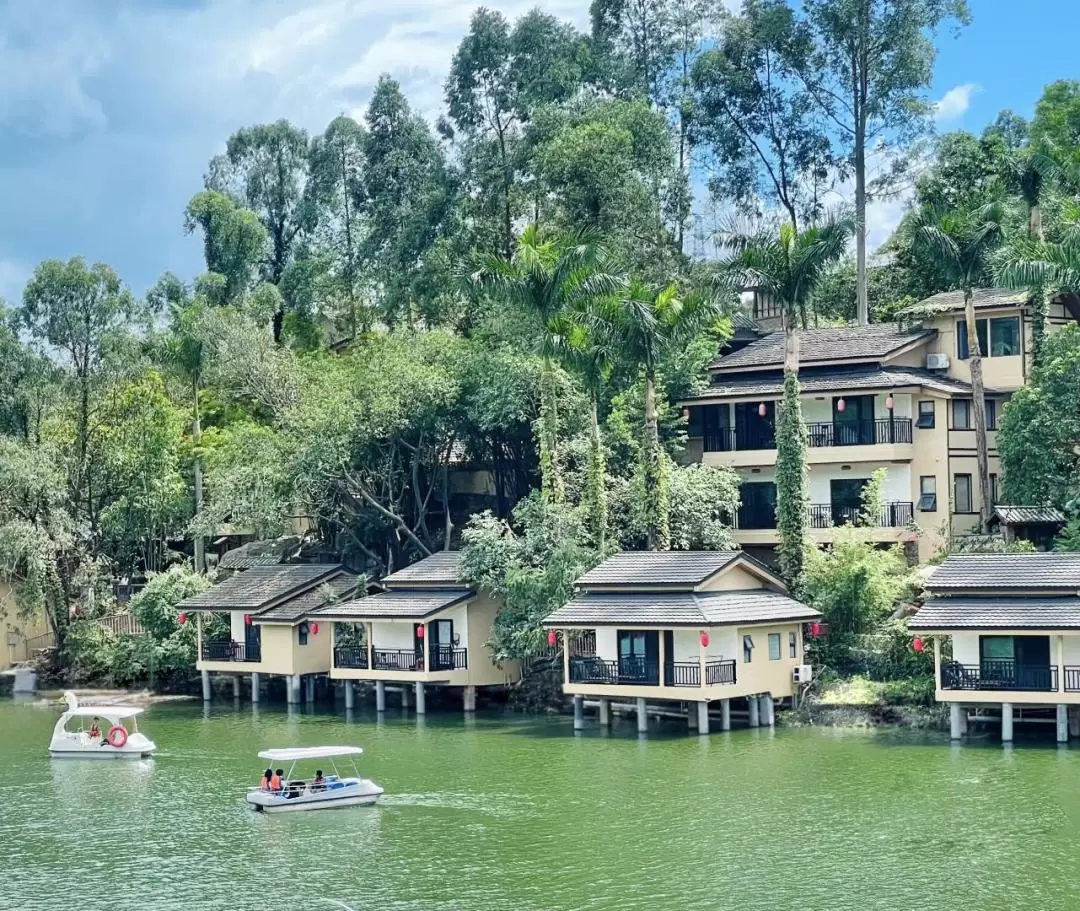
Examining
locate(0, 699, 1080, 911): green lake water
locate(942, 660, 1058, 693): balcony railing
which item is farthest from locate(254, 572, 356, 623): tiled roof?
locate(942, 660, 1058, 693): balcony railing

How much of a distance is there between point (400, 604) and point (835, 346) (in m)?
20.3

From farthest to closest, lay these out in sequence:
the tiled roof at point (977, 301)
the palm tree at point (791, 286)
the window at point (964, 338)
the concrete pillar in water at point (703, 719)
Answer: the window at point (964, 338)
the tiled roof at point (977, 301)
the palm tree at point (791, 286)
the concrete pillar in water at point (703, 719)

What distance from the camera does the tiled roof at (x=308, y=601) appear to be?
6153 centimetres

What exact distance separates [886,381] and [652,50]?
2971cm

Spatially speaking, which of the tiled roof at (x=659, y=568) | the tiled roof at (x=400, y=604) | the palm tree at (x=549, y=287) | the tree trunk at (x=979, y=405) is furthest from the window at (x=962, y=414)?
the tiled roof at (x=400, y=604)

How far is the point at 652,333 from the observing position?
55844mm

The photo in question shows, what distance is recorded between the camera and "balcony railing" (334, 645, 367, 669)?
5897 centimetres

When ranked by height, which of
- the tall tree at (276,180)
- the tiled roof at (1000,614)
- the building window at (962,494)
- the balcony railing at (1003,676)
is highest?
the tall tree at (276,180)

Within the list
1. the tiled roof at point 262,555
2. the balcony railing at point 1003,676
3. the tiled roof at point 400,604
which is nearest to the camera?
the balcony railing at point 1003,676

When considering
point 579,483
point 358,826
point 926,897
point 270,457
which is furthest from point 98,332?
point 926,897

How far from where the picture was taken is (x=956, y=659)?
1861 inches

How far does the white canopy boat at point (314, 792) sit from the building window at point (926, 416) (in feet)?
96.0

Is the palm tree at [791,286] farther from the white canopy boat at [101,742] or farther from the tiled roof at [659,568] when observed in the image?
the white canopy boat at [101,742]

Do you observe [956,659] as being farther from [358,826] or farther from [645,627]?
[358,826]
